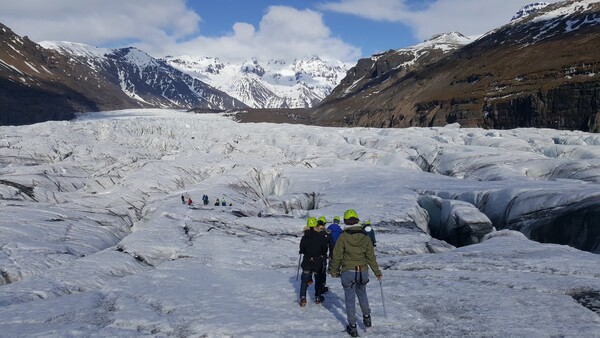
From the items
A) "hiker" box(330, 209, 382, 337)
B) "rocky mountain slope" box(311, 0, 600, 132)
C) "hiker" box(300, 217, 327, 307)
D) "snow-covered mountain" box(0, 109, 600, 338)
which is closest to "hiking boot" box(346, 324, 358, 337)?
"hiker" box(330, 209, 382, 337)

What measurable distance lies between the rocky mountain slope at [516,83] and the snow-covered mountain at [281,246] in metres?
53.6

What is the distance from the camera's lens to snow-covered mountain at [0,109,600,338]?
9227 millimetres

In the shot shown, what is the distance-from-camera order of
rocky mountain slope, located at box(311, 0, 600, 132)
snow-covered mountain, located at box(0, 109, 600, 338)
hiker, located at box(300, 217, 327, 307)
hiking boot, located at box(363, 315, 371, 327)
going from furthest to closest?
rocky mountain slope, located at box(311, 0, 600, 132) < hiker, located at box(300, 217, 327, 307) < snow-covered mountain, located at box(0, 109, 600, 338) < hiking boot, located at box(363, 315, 371, 327)

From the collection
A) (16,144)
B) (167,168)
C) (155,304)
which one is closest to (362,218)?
(155,304)

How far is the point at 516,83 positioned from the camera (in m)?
113

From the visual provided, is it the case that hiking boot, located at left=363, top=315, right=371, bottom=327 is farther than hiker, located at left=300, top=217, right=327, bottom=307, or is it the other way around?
hiker, located at left=300, top=217, right=327, bottom=307

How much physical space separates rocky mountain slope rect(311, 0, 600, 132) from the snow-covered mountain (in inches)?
2110

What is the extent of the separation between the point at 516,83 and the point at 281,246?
11409cm

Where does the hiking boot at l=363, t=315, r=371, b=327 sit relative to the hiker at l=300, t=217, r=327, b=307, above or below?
below

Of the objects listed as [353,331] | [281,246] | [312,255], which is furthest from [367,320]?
[281,246]

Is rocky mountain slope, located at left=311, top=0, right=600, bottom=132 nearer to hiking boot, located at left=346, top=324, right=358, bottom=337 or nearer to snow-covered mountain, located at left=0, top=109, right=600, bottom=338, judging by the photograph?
snow-covered mountain, located at left=0, top=109, right=600, bottom=338

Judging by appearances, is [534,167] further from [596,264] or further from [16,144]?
[16,144]

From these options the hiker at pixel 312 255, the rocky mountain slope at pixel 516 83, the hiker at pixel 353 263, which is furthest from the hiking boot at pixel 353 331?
the rocky mountain slope at pixel 516 83

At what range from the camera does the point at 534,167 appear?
115ft
